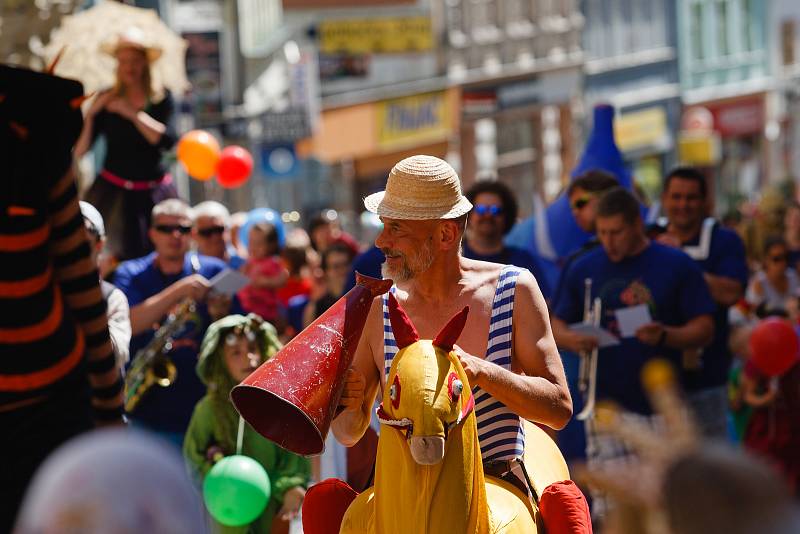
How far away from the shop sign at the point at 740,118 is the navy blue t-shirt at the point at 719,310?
114ft

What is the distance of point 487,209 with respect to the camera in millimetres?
8953

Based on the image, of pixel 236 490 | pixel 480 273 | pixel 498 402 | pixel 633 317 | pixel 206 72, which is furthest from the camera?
pixel 206 72

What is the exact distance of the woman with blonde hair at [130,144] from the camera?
9516 millimetres

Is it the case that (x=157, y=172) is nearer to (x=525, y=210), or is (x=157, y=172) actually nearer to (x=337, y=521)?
(x=337, y=521)

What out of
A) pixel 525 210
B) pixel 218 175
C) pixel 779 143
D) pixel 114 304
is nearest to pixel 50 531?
pixel 114 304

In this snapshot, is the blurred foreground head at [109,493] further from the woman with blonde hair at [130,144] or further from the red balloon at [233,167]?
the red balloon at [233,167]

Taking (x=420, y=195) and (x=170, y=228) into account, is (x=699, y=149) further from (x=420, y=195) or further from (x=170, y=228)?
(x=420, y=195)

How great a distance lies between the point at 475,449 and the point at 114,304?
2.61 metres

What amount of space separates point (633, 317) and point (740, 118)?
37.6 meters

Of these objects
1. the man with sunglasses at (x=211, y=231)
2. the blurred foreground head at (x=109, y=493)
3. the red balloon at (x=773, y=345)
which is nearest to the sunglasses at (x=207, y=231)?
the man with sunglasses at (x=211, y=231)

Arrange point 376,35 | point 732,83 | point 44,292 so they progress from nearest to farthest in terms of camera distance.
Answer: point 44,292
point 376,35
point 732,83

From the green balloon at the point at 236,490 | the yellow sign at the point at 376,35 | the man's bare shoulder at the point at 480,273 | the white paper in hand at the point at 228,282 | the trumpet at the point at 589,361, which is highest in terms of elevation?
the yellow sign at the point at 376,35

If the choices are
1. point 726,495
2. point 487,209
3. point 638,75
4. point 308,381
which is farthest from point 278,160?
point 726,495

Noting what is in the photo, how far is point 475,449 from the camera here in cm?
420
